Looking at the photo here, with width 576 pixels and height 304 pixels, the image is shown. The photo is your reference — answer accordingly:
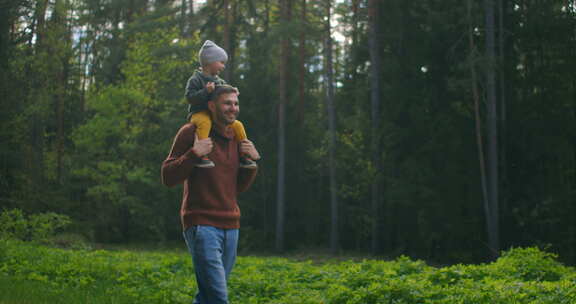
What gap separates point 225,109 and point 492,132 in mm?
17968

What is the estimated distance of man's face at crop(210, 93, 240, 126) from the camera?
15.6ft

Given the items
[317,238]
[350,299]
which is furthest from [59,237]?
[350,299]

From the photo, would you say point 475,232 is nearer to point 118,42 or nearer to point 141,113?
point 141,113

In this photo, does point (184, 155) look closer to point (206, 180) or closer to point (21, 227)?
point (206, 180)

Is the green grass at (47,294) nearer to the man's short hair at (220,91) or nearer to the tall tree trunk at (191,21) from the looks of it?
the man's short hair at (220,91)

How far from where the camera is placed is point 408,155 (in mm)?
25516

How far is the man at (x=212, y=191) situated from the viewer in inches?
176

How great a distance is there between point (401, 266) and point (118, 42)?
2713 centimetres

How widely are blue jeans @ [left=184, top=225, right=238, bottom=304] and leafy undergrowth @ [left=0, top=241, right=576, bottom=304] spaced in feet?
11.8

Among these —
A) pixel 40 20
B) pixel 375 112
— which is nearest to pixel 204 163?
pixel 375 112

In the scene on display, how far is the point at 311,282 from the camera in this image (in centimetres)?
1158

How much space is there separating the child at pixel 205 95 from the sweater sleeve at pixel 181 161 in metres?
0.07

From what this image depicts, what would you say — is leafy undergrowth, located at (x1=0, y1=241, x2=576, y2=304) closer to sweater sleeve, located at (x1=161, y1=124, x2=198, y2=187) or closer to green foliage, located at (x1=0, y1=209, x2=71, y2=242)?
sweater sleeve, located at (x1=161, y1=124, x2=198, y2=187)

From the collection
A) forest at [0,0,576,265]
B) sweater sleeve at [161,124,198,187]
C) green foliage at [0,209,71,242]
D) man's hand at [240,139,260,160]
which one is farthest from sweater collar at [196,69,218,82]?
forest at [0,0,576,265]
